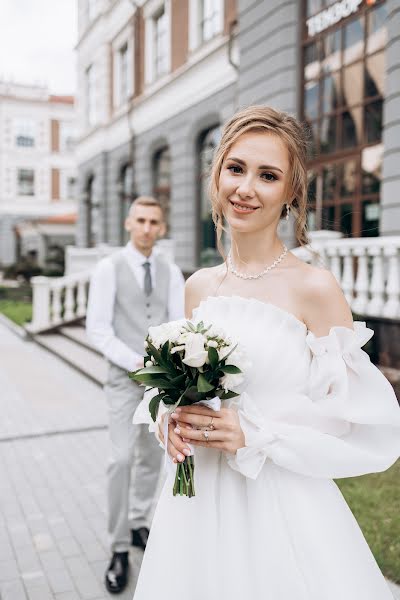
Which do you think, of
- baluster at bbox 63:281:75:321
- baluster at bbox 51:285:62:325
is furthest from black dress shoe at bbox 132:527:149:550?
baluster at bbox 51:285:62:325

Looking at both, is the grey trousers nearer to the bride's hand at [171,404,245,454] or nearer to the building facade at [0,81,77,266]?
the bride's hand at [171,404,245,454]

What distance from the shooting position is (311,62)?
10.8 m

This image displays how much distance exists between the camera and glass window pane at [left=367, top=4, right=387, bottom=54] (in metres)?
9.10

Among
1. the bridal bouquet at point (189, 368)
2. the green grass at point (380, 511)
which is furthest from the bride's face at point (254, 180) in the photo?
the green grass at point (380, 511)

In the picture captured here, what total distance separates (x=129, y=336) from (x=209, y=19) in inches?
516

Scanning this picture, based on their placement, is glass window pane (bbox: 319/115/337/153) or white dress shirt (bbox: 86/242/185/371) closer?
white dress shirt (bbox: 86/242/185/371)

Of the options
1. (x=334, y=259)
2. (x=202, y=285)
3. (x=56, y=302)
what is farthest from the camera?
(x=56, y=302)

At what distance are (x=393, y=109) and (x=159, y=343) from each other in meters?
7.72

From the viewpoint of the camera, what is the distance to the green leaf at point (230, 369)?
5.57 ft

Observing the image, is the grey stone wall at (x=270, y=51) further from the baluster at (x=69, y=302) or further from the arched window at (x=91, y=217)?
the arched window at (x=91, y=217)

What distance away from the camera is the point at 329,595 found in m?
1.76

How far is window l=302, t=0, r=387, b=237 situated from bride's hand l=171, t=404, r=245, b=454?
317 inches

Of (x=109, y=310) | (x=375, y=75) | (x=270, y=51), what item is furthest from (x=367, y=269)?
(x=270, y=51)

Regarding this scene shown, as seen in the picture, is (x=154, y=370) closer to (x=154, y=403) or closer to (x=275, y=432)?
(x=154, y=403)
